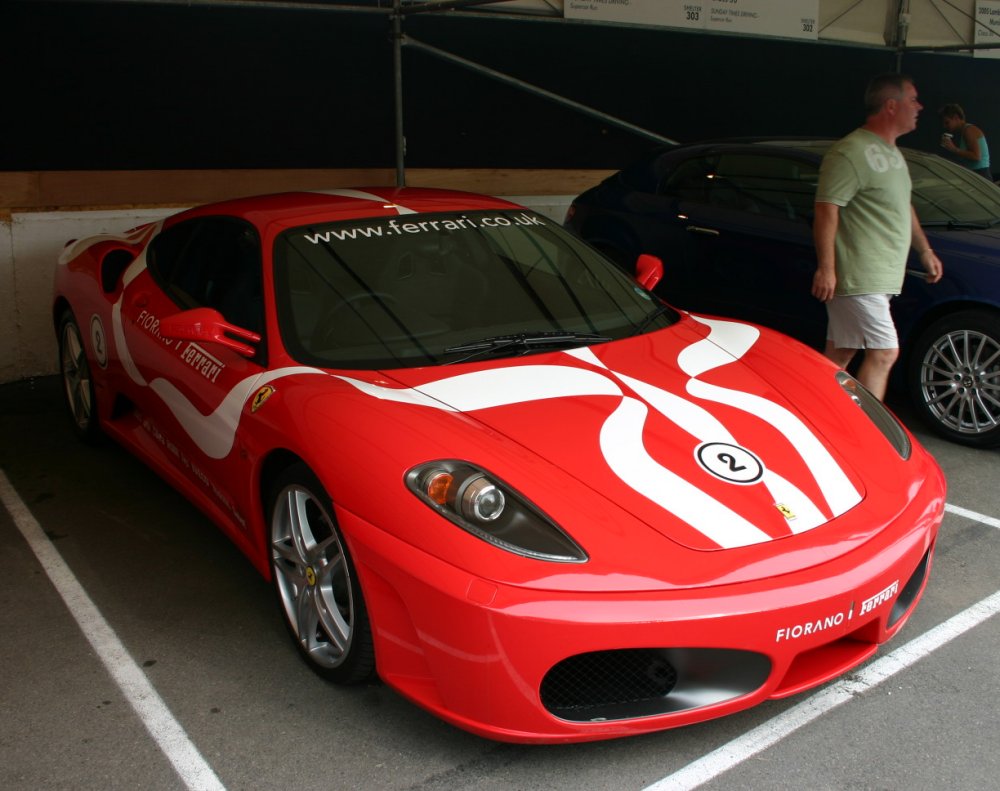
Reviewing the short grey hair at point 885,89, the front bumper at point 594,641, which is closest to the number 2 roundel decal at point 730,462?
the front bumper at point 594,641

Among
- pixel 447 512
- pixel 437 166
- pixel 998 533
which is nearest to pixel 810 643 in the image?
pixel 447 512

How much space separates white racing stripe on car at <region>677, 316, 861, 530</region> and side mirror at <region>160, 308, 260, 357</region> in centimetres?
137

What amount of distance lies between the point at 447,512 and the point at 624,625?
51 cm

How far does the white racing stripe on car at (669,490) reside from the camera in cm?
264

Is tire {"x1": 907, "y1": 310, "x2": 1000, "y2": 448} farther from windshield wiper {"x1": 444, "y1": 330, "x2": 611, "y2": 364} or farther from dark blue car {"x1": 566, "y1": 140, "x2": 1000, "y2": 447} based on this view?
windshield wiper {"x1": 444, "y1": 330, "x2": 611, "y2": 364}

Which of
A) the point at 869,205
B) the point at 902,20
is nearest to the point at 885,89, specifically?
the point at 869,205

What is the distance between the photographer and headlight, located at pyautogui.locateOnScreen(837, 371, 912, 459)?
3.28 meters

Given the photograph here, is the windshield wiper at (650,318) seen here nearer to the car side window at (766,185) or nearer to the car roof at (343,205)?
the car roof at (343,205)

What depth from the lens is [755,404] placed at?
3.21 m

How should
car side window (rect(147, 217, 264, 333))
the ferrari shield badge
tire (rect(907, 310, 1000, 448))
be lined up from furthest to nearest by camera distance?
tire (rect(907, 310, 1000, 448)), car side window (rect(147, 217, 264, 333)), the ferrari shield badge

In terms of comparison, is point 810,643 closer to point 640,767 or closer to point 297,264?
point 640,767

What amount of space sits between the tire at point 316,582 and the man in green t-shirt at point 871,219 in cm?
261

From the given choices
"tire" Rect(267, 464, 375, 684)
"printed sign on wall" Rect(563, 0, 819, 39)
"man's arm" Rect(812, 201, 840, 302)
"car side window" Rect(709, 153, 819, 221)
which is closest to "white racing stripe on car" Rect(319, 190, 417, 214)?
"tire" Rect(267, 464, 375, 684)

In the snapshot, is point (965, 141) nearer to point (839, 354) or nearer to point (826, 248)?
point (839, 354)
